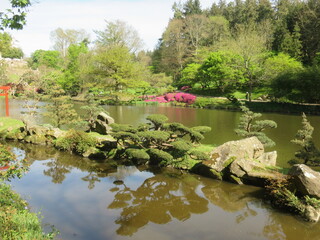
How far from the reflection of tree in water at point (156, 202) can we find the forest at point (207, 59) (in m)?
13.3

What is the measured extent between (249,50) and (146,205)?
1254 inches

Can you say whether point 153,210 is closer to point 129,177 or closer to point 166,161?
point 129,177

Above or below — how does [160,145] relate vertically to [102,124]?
below

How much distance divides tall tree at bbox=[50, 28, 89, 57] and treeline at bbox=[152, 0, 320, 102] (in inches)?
620

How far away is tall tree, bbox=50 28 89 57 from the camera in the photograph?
165ft

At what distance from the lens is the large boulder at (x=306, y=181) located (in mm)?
6797

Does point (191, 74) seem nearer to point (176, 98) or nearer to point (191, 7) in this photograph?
point (176, 98)

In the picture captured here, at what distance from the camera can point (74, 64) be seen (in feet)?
128

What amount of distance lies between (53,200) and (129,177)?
2.88m

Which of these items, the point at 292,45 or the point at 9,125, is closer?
the point at 9,125

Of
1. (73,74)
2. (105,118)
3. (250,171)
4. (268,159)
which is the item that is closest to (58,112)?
(105,118)

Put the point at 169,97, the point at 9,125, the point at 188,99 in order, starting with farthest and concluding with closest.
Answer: the point at 169,97 → the point at 188,99 → the point at 9,125

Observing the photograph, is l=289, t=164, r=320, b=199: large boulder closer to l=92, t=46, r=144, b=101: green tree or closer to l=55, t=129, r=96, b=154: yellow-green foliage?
l=55, t=129, r=96, b=154: yellow-green foliage

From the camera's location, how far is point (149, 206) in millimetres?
7547
